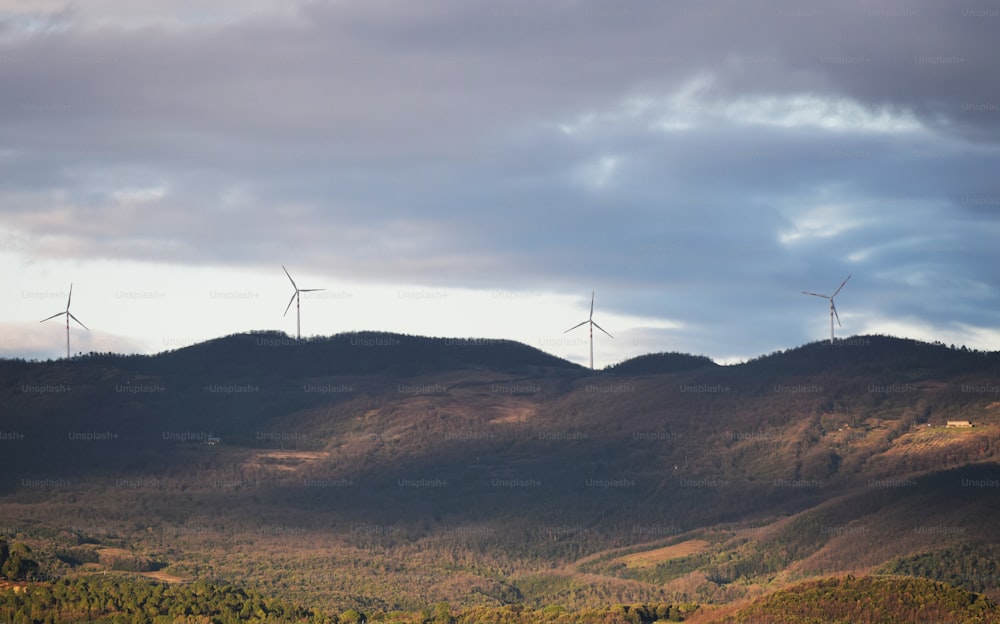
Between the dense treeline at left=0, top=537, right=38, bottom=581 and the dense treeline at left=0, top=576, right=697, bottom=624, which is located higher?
the dense treeline at left=0, top=537, right=38, bottom=581

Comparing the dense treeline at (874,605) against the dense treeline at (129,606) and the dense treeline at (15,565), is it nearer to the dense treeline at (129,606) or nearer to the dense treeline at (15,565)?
the dense treeline at (129,606)

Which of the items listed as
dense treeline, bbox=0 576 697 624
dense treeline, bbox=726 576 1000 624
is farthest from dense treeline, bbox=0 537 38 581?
dense treeline, bbox=726 576 1000 624

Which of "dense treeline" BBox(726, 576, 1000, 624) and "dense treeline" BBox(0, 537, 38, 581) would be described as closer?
"dense treeline" BBox(726, 576, 1000, 624)

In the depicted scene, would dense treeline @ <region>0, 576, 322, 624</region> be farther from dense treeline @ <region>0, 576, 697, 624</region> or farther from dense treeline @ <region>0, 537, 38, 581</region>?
dense treeline @ <region>0, 537, 38, 581</region>

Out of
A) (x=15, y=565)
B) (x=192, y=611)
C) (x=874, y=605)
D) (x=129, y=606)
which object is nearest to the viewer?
(x=874, y=605)

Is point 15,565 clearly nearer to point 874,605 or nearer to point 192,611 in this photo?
point 192,611

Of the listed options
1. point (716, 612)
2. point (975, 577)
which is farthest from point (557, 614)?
point (975, 577)

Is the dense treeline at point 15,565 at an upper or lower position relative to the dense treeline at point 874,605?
upper

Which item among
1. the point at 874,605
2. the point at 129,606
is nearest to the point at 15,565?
the point at 129,606

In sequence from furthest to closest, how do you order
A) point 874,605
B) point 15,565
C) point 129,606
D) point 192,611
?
point 15,565 < point 129,606 < point 192,611 < point 874,605

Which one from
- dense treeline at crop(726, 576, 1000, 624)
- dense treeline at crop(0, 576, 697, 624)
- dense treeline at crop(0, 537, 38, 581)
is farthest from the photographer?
dense treeline at crop(0, 537, 38, 581)

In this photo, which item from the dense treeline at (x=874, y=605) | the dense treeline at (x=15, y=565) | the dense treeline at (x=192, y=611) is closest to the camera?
the dense treeline at (x=874, y=605)


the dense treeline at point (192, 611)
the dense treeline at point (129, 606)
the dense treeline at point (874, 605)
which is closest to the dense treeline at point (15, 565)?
the dense treeline at point (129, 606)

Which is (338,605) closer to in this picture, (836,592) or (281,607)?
(281,607)
